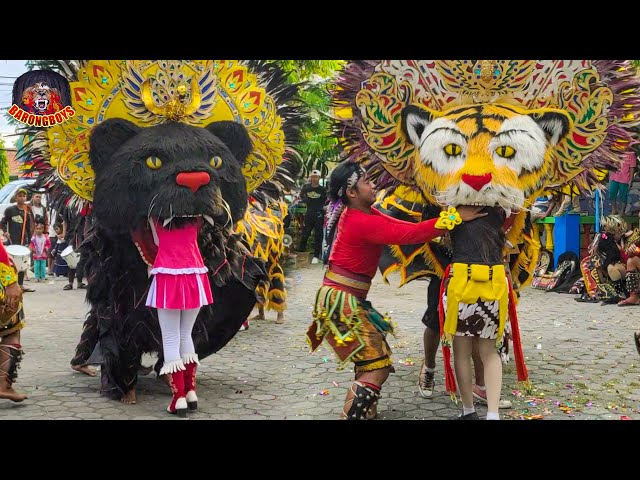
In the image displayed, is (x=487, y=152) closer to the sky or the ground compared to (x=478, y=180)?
closer to the sky

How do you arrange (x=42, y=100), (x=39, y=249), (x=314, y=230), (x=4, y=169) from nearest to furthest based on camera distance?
(x=42, y=100) < (x=39, y=249) < (x=314, y=230) < (x=4, y=169)

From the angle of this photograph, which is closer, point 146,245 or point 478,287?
point 478,287

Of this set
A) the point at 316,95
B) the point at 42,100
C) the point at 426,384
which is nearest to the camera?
the point at 42,100

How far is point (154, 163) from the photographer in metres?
4.70

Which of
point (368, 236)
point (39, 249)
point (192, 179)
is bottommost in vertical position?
point (39, 249)

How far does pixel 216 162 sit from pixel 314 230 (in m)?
8.26

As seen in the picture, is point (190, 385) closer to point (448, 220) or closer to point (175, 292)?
point (175, 292)

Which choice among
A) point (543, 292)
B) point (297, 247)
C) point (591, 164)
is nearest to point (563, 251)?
point (543, 292)

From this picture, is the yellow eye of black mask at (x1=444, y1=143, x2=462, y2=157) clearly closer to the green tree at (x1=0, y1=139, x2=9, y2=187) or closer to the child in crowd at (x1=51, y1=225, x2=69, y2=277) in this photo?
the child in crowd at (x1=51, y1=225, x2=69, y2=277)

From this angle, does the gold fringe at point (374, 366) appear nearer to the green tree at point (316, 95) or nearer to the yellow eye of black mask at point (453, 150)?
the yellow eye of black mask at point (453, 150)

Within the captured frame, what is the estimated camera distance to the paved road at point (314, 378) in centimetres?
505

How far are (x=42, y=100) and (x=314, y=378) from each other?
114 inches

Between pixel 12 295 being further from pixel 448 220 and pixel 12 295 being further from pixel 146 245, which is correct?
pixel 448 220

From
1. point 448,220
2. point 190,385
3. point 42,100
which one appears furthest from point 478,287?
point 42,100
